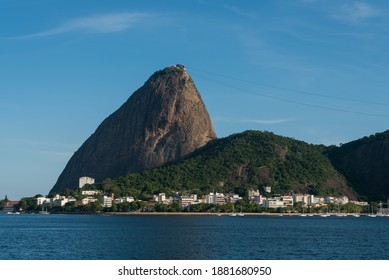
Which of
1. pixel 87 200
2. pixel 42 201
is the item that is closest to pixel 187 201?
pixel 87 200

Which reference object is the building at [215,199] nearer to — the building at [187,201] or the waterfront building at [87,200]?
the building at [187,201]

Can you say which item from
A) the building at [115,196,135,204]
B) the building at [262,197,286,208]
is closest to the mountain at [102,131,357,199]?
A: the building at [115,196,135,204]

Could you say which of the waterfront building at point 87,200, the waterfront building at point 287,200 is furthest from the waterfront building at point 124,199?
the waterfront building at point 287,200

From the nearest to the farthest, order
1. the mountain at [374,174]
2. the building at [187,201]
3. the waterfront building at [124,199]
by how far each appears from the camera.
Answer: the building at [187,201] → the waterfront building at [124,199] → the mountain at [374,174]

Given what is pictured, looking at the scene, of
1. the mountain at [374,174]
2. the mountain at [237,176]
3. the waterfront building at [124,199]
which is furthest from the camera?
the mountain at [374,174]

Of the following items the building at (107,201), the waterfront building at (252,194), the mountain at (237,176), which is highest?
the mountain at (237,176)

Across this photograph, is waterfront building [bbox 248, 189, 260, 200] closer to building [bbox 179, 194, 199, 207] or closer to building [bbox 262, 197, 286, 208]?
building [bbox 262, 197, 286, 208]
